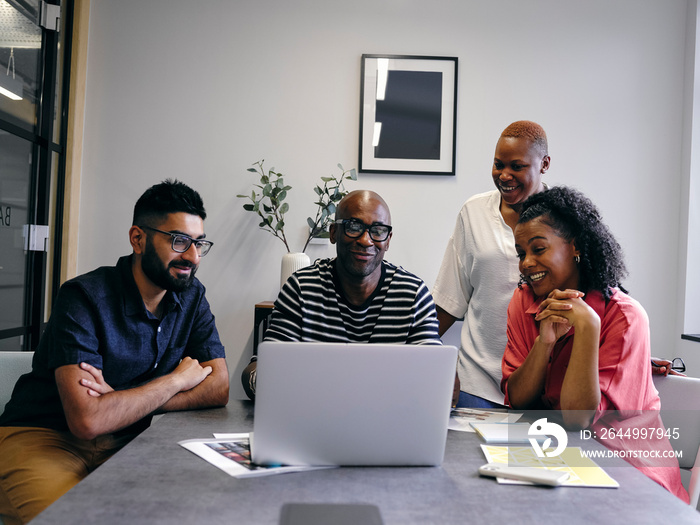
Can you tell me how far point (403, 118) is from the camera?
11.0ft

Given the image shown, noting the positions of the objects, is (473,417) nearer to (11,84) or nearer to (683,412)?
(683,412)

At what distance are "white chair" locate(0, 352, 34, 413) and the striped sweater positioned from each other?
76cm

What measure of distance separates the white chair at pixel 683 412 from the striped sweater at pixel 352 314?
2.40ft

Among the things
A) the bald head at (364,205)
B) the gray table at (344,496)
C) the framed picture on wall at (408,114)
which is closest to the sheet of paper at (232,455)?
the gray table at (344,496)

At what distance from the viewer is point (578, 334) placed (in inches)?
58.6

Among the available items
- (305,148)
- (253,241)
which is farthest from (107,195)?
(305,148)

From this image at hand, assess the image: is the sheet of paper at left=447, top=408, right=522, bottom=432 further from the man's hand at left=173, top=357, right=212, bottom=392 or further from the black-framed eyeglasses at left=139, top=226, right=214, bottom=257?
the black-framed eyeglasses at left=139, top=226, right=214, bottom=257

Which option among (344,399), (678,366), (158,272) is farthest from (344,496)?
(678,366)

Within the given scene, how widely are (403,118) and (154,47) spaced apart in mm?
1566

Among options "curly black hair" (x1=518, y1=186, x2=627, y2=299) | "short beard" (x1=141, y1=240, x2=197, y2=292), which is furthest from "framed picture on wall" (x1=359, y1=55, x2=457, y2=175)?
"short beard" (x1=141, y1=240, x2=197, y2=292)

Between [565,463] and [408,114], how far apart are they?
2587 millimetres

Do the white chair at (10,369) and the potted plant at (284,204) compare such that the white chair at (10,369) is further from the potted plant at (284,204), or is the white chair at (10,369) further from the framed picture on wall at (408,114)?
the framed picture on wall at (408,114)

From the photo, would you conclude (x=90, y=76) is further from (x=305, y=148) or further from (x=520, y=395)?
(x=520, y=395)

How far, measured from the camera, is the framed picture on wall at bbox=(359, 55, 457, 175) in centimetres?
333
